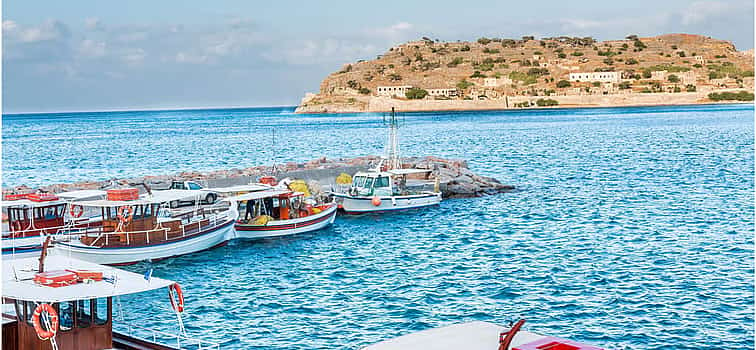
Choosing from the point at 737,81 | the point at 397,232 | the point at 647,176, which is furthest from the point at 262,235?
the point at 737,81

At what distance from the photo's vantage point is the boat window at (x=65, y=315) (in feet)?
33.9

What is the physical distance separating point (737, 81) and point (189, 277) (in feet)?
613

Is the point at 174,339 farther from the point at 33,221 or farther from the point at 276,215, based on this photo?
the point at 276,215

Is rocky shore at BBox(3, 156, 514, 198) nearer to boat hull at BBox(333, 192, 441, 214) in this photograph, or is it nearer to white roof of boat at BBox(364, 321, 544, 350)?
boat hull at BBox(333, 192, 441, 214)

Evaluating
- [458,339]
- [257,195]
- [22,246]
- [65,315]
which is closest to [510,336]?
[458,339]

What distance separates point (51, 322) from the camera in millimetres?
9922

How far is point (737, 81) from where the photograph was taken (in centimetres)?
18712

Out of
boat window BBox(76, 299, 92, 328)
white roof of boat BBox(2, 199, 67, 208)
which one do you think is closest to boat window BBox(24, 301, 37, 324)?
boat window BBox(76, 299, 92, 328)

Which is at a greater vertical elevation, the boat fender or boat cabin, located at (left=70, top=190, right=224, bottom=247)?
the boat fender

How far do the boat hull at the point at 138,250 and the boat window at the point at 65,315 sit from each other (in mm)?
9596

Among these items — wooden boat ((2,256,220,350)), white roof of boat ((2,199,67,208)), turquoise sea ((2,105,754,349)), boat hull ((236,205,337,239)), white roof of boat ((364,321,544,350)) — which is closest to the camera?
white roof of boat ((364,321,544,350))

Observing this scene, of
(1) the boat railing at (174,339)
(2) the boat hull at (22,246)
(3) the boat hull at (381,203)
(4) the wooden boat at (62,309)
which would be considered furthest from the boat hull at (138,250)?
(4) the wooden boat at (62,309)

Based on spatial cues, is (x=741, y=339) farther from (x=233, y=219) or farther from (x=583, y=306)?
(x=233, y=219)

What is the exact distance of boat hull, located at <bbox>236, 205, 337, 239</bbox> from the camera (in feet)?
84.2
